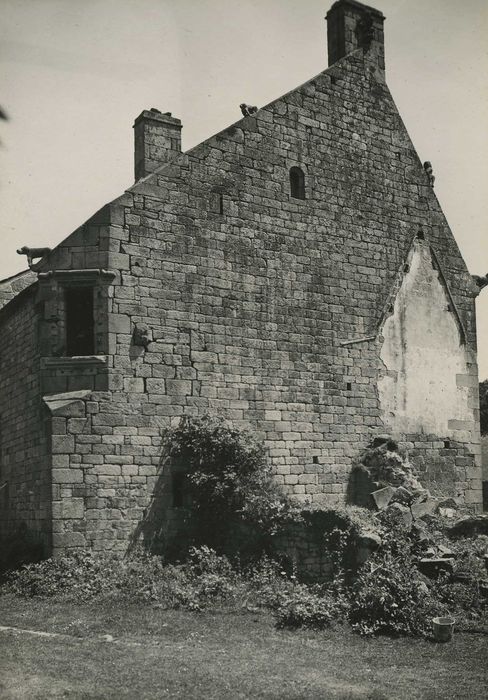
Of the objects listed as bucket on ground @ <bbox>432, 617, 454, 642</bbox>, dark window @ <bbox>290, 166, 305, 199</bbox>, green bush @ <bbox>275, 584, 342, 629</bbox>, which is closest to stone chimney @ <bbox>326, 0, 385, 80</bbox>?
dark window @ <bbox>290, 166, 305, 199</bbox>

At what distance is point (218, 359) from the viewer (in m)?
13.7

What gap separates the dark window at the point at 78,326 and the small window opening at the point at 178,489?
2.54 m

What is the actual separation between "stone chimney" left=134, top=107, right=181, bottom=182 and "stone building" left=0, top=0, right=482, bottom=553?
0.04 metres

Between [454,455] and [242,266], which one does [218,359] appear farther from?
[454,455]

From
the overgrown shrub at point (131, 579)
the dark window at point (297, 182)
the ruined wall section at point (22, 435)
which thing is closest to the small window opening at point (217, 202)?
the dark window at point (297, 182)

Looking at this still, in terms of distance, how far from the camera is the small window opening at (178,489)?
1292cm

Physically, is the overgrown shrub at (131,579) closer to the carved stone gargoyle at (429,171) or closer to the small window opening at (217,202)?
the small window opening at (217,202)

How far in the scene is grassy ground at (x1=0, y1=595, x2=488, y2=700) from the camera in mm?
7363

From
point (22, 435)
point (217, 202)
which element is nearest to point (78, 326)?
point (22, 435)

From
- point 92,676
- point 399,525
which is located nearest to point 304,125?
point 399,525

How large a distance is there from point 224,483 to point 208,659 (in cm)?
437

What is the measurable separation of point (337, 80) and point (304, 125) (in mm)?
1523

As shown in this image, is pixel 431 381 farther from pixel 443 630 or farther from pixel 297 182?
pixel 443 630

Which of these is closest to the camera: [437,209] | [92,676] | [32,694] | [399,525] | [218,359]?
[32,694]
